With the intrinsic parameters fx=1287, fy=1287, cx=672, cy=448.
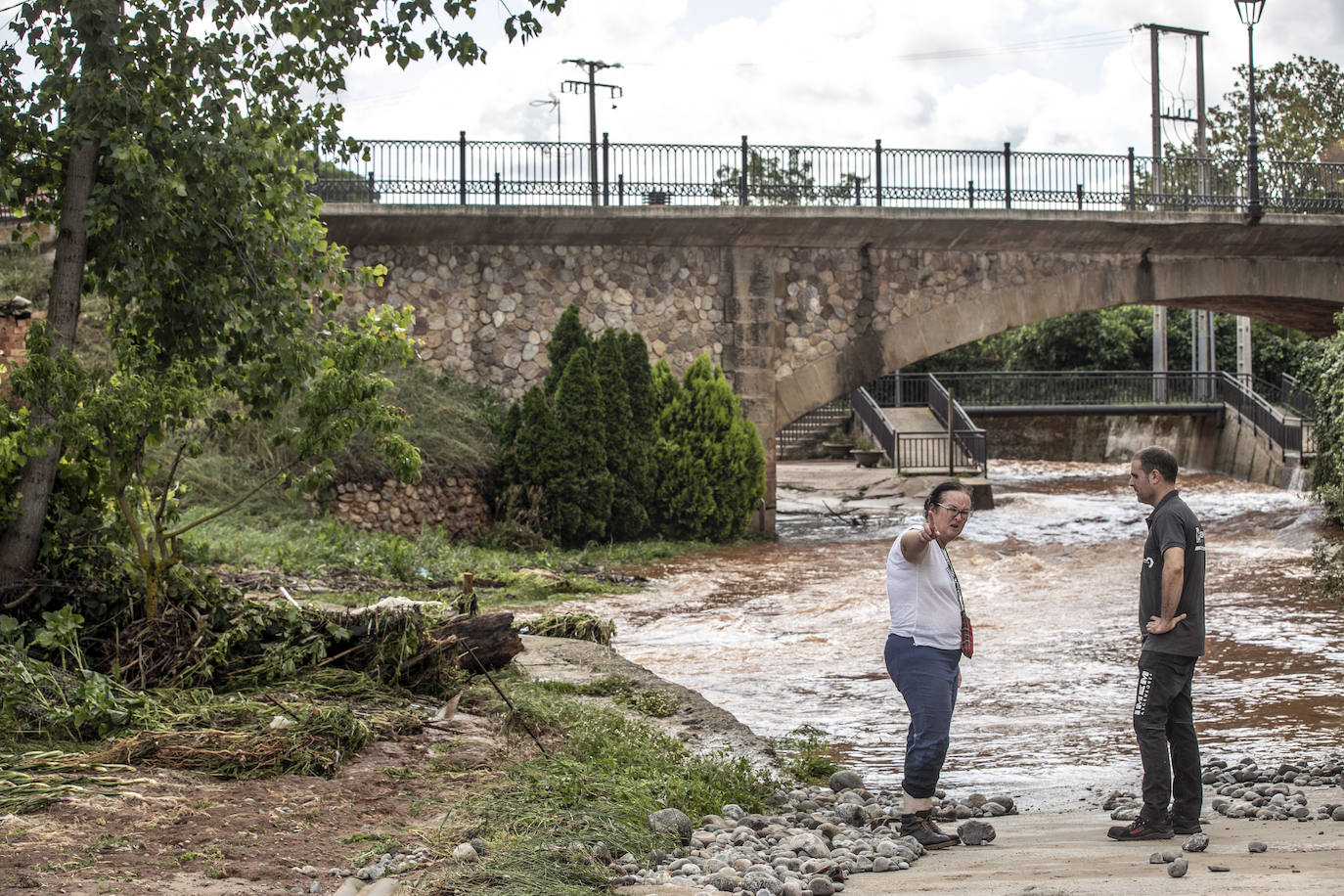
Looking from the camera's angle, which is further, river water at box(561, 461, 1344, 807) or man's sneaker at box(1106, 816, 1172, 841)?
river water at box(561, 461, 1344, 807)

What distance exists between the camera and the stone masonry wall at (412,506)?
14.5 m

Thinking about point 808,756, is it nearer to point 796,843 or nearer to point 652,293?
point 796,843

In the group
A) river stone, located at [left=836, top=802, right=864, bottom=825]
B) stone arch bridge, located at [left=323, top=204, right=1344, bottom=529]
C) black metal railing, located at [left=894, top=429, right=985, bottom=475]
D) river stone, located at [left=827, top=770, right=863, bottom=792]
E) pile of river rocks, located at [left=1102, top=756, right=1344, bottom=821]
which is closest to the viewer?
pile of river rocks, located at [left=1102, top=756, right=1344, bottom=821]

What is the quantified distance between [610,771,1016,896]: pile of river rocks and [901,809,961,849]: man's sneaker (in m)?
0.05

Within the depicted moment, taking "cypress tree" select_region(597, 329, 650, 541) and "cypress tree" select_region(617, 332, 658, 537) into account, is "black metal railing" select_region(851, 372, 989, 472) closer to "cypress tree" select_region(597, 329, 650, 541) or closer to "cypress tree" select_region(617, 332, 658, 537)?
"cypress tree" select_region(617, 332, 658, 537)

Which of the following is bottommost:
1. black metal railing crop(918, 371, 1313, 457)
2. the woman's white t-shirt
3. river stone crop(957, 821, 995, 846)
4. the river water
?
the river water

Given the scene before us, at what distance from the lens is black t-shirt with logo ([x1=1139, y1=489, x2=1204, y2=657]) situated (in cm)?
483

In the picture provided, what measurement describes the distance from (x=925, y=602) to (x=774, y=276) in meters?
13.5

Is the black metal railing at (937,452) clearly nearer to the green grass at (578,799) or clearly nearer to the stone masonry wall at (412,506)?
the stone masonry wall at (412,506)

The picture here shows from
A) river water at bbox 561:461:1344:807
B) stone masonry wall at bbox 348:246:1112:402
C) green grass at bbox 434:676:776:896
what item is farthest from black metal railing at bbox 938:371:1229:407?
green grass at bbox 434:676:776:896

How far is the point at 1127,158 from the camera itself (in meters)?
19.1

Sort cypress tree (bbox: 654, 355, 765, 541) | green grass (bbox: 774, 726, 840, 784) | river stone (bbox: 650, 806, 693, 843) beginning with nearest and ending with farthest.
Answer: river stone (bbox: 650, 806, 693, 843) < green grass (bbox: 774, 726, 840, 784) < cypress tree (bbox: 654, 355, 765, 541)

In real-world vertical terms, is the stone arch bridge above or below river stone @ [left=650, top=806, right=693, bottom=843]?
above

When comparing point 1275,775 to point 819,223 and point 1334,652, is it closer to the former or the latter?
point 1334,652
